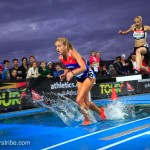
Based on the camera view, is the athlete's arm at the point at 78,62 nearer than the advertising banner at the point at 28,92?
Yes

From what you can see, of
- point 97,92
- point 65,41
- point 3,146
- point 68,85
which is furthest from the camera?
point 97,92

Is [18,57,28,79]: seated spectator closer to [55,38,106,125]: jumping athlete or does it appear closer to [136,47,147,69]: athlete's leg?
[136,47,147,69]: athlete's leg

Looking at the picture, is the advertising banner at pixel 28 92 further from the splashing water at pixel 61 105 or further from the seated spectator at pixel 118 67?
the seated spectator at pixel 118 67

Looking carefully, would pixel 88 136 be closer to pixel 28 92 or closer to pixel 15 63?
pixel 28 92

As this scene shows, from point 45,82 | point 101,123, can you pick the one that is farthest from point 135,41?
point 45,82

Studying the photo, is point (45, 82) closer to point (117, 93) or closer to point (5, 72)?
point (5, 72)

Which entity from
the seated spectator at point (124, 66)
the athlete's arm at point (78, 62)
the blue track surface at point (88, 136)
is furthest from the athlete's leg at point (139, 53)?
the seated spectator at point (124, 66)

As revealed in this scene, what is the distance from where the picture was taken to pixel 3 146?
581 cm

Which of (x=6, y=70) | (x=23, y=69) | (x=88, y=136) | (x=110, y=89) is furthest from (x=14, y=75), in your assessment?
(x=88, y=136)

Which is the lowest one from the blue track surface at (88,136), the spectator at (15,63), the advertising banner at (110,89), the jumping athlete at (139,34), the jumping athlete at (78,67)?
the blue track surface at (88,136)

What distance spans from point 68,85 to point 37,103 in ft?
6.46

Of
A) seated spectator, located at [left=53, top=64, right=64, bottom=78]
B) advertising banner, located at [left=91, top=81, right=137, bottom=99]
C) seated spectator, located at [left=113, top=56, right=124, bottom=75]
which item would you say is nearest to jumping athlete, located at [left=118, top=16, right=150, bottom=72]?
seated spectator, located at [left=53, top=64, right=64, bottom=78]

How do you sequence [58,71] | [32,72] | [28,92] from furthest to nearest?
[58,71] → [32,72] → [28,92]

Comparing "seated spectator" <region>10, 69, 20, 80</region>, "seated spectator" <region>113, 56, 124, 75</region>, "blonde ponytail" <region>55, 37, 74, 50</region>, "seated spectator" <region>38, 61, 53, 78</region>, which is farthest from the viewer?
"seated spectator" <region>113, 56, 124, 75</region>
